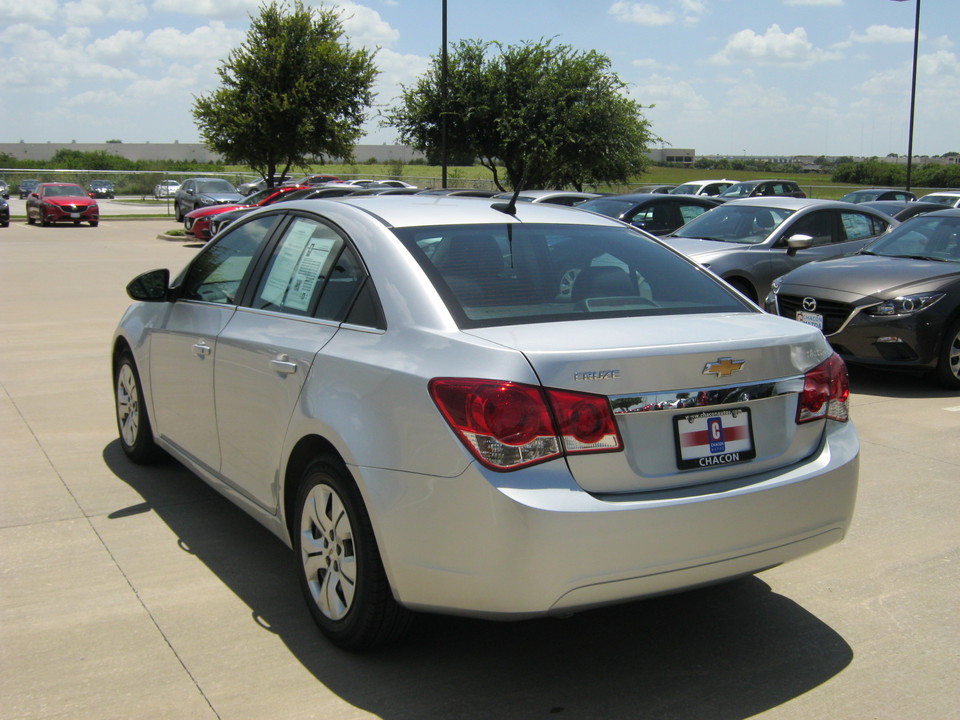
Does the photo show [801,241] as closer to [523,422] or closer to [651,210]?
[651,210]

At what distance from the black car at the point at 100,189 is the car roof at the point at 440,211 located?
5604 cm

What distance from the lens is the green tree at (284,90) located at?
102 ft

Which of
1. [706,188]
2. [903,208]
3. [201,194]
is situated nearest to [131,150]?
[201,194]

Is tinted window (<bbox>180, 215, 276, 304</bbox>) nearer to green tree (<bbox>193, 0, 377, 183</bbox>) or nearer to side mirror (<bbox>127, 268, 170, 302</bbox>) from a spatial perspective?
side mirror (<bbox>127, 268, 170, 302</bbox>)

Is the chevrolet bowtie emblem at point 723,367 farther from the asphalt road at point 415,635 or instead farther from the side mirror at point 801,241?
the side mirror at point 801,241

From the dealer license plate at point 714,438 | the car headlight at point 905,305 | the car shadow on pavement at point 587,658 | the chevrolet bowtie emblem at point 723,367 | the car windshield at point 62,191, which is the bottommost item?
the car shadow on pavement at point 587,658

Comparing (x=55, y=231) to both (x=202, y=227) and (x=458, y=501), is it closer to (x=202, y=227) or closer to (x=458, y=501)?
(x=202, y=227)

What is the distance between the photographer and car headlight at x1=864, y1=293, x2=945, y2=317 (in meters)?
8.38

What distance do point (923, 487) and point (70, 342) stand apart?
8.33m

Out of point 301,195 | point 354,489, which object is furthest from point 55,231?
point 354,489

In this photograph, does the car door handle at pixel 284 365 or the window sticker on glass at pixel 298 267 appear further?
the window sticker on glass at pixel 298 267

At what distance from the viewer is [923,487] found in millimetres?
5711

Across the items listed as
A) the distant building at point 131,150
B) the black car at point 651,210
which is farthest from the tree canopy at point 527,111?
the distant building at point 131,150

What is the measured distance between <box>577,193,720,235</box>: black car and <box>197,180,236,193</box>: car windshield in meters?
23.4
